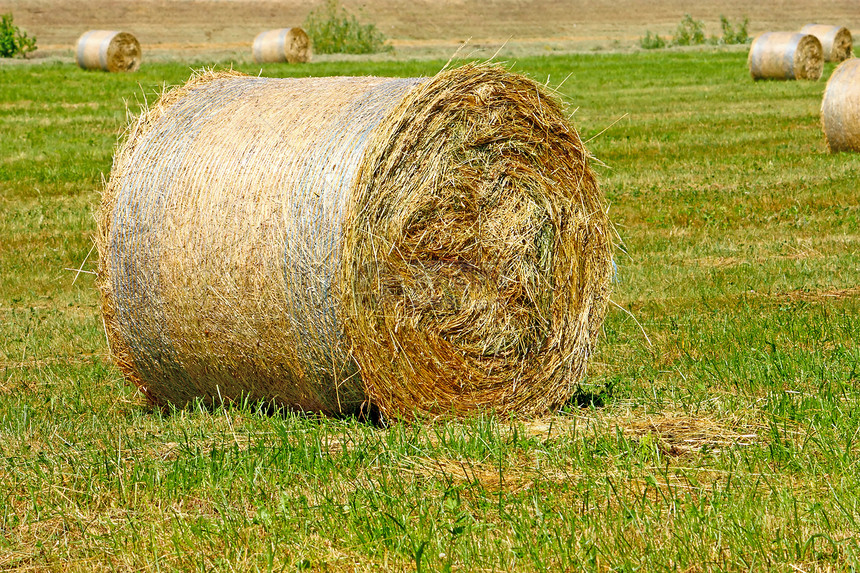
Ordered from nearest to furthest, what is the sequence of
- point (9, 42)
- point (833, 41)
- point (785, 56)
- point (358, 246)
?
1. point (358, 246)
2. point (785, 56)
3. point (833, 41)
4. point (9, 42)

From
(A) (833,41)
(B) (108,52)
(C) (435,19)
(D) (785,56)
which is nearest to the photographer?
(D) (785,56)

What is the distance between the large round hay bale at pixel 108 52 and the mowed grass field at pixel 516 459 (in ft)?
73.6

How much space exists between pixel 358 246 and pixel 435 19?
64434mm

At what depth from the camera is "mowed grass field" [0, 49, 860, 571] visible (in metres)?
3.99

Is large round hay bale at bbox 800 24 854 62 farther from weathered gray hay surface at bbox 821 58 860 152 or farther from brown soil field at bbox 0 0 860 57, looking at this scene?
weathered gray hay surface at bbox 821 58 860 152

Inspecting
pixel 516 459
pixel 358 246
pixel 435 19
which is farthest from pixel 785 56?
pixel 435 19

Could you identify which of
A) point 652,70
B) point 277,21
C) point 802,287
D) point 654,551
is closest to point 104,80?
point 652,70

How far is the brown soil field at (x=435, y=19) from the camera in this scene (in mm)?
54781

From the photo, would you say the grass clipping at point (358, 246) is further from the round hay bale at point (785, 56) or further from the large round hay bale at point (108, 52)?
the large round hay bale at point (108, 52)

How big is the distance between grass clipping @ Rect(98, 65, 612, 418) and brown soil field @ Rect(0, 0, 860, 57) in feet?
131

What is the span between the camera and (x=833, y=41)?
3219 cm

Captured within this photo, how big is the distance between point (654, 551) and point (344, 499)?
125cm

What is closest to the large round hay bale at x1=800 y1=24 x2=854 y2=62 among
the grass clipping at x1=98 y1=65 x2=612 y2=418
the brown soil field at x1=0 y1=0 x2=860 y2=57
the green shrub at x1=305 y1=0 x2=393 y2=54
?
the brown soil field at x1=0 y1=0 x2=860 y2=57

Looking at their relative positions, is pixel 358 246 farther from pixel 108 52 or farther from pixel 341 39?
pixel 341 39
